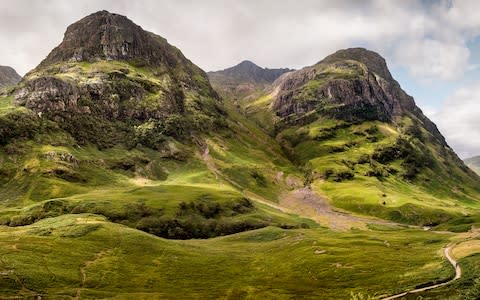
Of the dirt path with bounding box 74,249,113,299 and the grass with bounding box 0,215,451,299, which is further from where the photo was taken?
the grass with bounding box 0,215,451,299

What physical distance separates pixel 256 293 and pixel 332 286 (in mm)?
23222

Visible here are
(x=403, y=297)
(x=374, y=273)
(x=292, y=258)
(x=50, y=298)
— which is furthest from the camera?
(x=292, y=258)

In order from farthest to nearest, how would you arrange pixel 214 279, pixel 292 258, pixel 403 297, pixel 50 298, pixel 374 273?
pixel 292 258
pixel 214 279
pixel 374 273
pixel 50 298
pixel 403 297

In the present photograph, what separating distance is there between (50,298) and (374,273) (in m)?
94.9

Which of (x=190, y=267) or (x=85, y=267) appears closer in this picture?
(x=85, y=267)

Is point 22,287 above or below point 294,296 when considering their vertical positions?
above

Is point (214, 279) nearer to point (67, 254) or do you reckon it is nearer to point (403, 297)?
point (67, 254)

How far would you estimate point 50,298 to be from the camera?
11794 centimetres

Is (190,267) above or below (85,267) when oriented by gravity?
below

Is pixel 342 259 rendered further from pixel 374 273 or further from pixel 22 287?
pixel 22 287

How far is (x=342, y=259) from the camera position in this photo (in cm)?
16200

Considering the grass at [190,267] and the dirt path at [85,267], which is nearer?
the dirt path at [85,267]

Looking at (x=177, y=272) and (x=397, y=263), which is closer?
(x=397, y=263)

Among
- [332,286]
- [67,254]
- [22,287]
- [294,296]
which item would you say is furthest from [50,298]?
[332,286]
